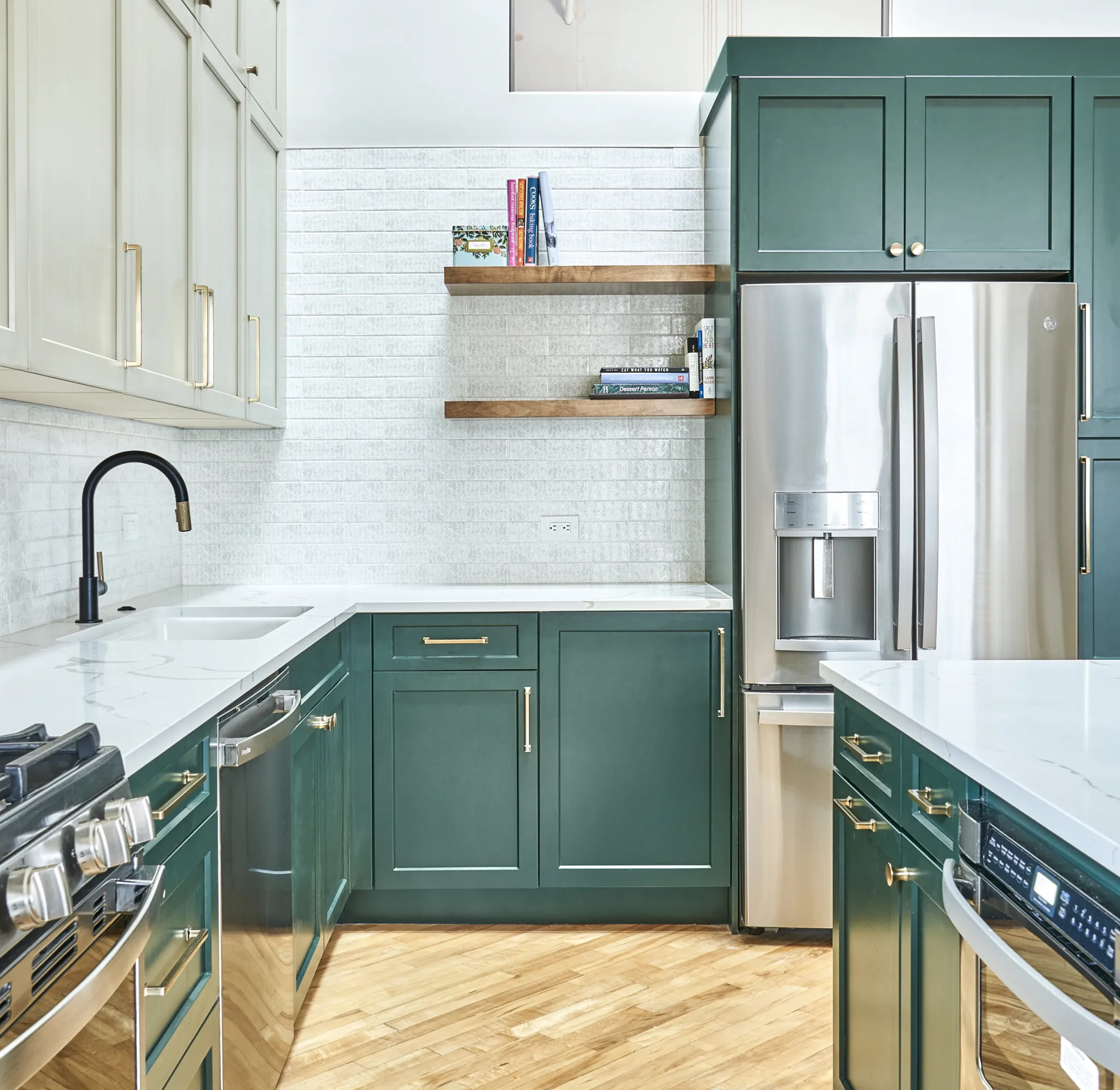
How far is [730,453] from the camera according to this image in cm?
283

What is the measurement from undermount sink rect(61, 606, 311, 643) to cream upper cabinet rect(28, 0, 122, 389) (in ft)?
2.45

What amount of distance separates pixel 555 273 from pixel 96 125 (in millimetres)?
1494

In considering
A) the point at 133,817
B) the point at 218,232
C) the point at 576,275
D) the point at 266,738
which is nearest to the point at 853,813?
the point at 266,738

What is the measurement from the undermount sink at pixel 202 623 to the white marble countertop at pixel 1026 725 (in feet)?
4.83

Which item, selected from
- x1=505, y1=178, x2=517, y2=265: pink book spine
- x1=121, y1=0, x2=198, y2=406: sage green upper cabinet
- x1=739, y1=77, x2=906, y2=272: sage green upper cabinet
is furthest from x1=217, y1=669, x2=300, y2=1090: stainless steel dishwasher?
x1=739, y1=77, x2=906, y2=272: sage green upper cabinet

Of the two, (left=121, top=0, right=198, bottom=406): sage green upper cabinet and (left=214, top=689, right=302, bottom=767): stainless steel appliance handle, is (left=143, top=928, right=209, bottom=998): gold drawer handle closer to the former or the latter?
(left=214, top=689, right=302, bottom=767): stainless steel appliance handle

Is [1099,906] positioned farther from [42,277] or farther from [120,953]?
[42,277]

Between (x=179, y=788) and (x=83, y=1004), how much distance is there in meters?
0.51

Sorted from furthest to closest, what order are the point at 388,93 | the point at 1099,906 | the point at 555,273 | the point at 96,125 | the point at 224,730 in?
the point at 388,93 < the point at 555,273 < the point at 96,125 < the point at 224,730 < the point at 1099,906

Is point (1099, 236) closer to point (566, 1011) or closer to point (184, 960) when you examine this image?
point (566, 1011)

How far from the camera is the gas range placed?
821mm

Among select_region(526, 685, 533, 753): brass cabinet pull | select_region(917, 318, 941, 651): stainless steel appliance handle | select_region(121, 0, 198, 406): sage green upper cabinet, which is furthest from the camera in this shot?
select_region(526, 685, 533, 753): brass cabinet pull

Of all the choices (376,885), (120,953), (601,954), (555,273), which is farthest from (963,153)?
(120,953)

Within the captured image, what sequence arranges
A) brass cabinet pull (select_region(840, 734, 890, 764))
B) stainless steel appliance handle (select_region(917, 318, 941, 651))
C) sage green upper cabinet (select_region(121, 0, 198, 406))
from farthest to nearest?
1. stainless steel appliance handle (select_region(917, 318, 941, 651))
2. sage green upper cabinet (select_region(121, 0, 198, 406))
3. brass cabinet pull (select_region(840, 734, 890, 764))
